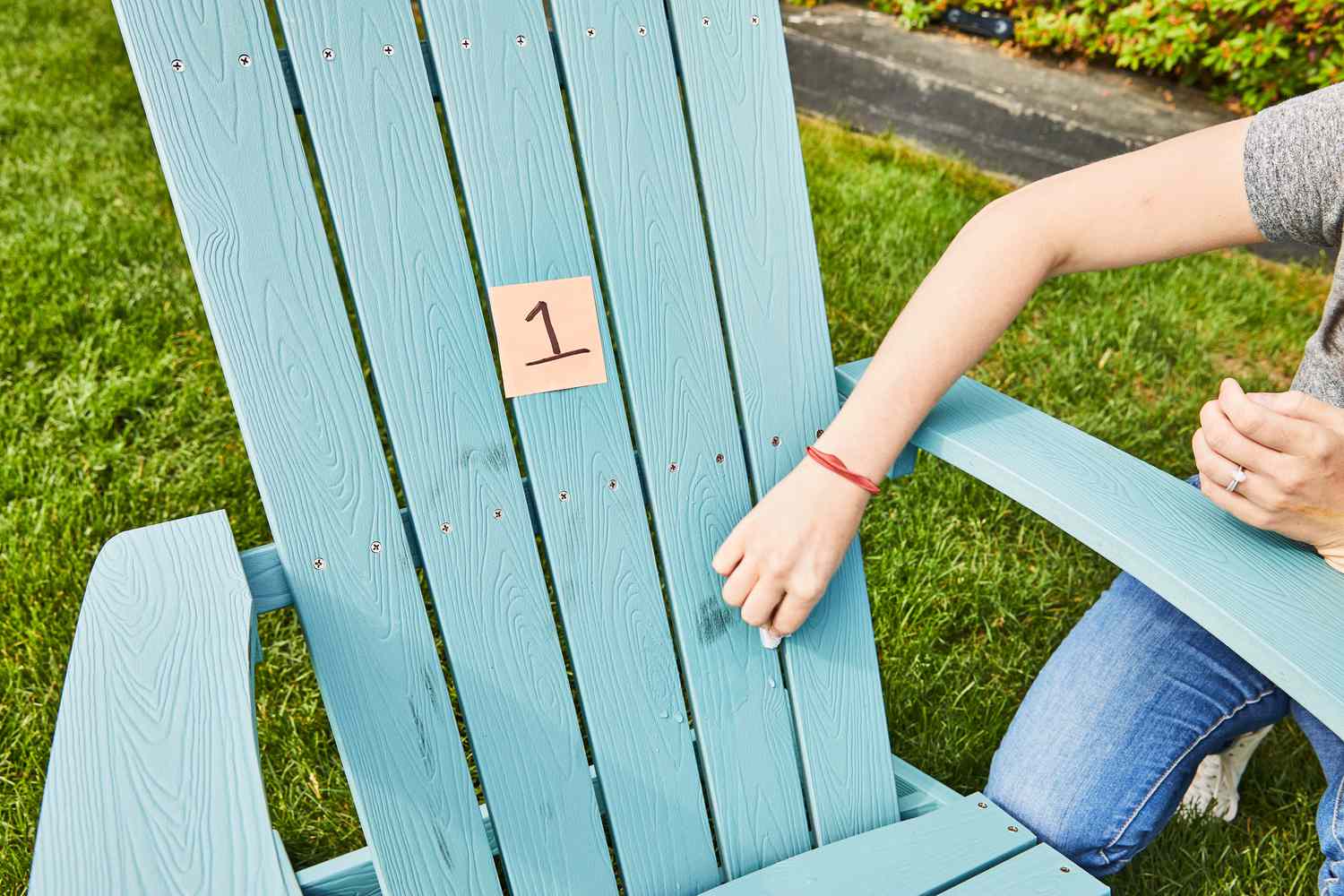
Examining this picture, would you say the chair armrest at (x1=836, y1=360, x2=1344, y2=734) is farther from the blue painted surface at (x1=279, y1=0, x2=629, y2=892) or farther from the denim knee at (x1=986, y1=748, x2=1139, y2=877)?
the blue painted surface at (x1=279, y1=0, x2=629, y2=892)

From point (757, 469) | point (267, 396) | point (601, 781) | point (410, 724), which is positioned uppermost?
point (267, 396)

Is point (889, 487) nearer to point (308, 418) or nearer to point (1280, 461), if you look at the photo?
point (1280, 461)

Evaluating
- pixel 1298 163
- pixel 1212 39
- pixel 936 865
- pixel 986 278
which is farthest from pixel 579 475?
pixel 1212 39

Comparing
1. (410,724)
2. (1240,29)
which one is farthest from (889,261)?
(410,724)

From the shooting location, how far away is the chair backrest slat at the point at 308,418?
3.28 ft

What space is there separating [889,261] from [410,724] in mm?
2327

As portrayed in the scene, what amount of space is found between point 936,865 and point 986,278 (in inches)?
26.9

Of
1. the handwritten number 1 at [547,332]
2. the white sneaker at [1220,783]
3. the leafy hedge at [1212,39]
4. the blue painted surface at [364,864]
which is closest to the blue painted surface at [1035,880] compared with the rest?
the blue painted surface at [364,864]

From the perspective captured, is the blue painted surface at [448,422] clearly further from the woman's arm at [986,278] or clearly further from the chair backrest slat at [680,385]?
the woman's arm at [986,278]

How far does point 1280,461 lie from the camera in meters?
1.01

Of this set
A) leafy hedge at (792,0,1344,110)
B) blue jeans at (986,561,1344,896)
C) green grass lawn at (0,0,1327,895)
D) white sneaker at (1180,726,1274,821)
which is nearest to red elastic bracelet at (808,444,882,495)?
blue jeans at (986,561,1344,896)

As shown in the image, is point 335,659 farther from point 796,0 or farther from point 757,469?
point 796,0

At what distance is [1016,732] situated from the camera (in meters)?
1.44

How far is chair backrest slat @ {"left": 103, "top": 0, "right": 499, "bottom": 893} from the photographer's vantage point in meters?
1.00
